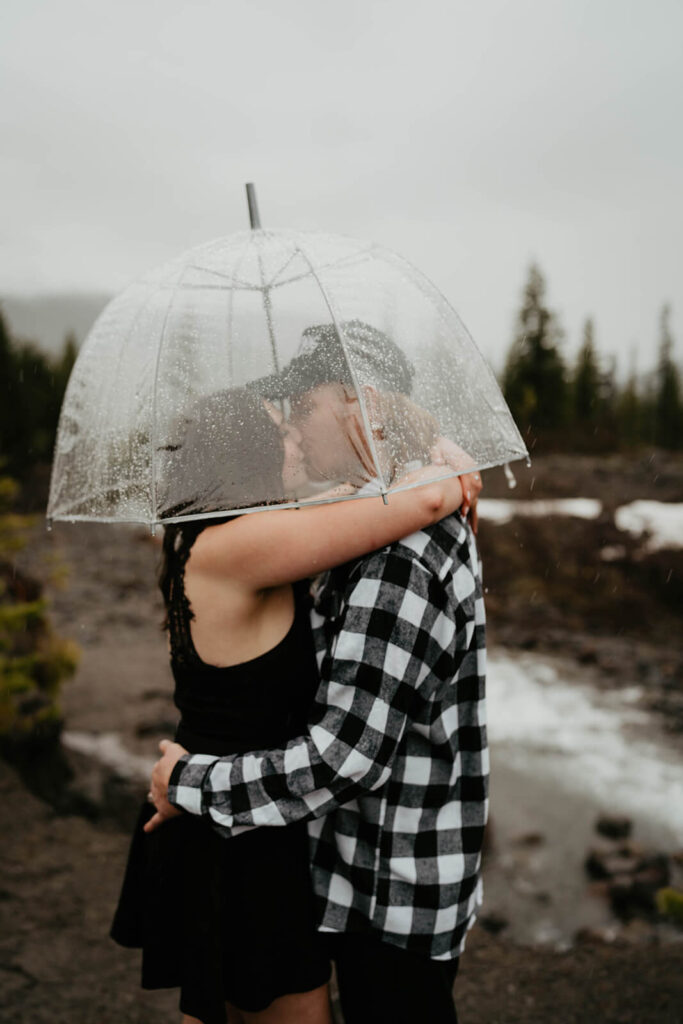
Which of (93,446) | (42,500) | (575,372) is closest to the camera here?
(93,446)

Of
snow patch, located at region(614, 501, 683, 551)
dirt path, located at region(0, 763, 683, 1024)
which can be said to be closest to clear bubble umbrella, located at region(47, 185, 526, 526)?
dirt path, located at region(0, 763, 683, 1024)

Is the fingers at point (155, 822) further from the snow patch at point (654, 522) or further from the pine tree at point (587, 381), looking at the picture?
the pine tree at point (587, 381)

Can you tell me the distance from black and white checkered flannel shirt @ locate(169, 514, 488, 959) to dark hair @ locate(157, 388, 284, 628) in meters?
0.32

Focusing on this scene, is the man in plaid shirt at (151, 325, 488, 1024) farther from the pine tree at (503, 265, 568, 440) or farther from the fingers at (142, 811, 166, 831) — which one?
the pine tree at (503, 265, 568, 440)

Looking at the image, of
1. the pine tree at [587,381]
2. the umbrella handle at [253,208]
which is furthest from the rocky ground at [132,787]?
the pine tree at [587,381]

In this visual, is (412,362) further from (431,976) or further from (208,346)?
(431,976)

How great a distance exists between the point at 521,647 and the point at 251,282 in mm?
10270

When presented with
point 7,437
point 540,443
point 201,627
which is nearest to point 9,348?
point 7,437

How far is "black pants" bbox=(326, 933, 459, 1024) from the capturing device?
71.9 inches

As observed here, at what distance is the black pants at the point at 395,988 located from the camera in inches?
71.9

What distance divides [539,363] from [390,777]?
109ft

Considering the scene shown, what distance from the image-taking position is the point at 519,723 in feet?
28.1

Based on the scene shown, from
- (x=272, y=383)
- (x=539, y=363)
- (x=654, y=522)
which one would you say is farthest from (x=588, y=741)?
(x=539, y=363)

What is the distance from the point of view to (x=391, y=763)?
1712 mm
